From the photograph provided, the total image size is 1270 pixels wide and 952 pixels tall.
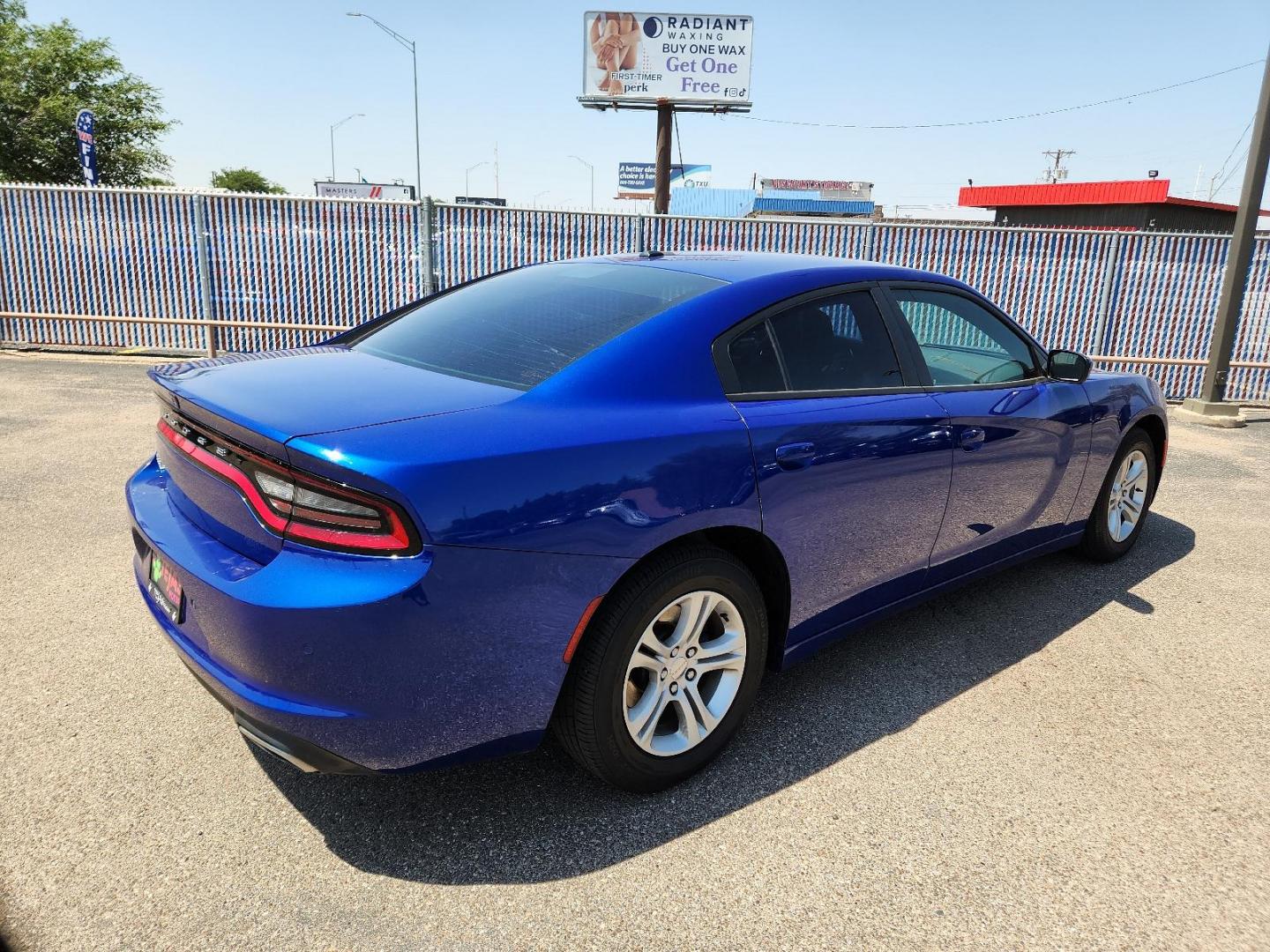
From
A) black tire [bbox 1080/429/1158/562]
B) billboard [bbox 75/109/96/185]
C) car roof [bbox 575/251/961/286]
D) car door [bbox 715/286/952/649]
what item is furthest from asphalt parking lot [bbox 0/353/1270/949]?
billboard [bbox 75/109/96/185]

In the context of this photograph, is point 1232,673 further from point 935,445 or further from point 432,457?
point 432,457

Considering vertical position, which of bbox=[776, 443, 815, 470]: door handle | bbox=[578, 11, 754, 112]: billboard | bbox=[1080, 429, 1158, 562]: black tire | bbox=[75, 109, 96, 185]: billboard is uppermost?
bbox=[578, 11, 754, 112]: billboard

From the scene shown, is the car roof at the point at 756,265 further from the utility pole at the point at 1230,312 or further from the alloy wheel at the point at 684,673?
the utility pole at the point at 1230,312

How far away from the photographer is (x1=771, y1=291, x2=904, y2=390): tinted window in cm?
290

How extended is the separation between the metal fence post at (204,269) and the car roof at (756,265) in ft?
34.1

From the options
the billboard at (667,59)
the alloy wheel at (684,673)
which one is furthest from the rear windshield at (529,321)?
the billboard at (667,59)

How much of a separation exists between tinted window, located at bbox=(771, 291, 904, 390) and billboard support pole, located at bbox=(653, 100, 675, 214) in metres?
14.7

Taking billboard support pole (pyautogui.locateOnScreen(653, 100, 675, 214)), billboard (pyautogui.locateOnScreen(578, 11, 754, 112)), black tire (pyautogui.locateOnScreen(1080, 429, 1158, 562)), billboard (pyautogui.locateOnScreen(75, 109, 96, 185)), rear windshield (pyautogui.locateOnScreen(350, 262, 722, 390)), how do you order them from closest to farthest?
rear windshield (pyautogui.locateOnScreen(350, 262, 722, 390)), black tire (pyautogui.locateOnScreen(1080, 429, 1158, 562)), billboard (pyautogui.locateOnScreen(75, 109, 96, 185)), billboard support pole (pyautogui.locateOnScreen(653, 100, 675, 214)), billboard (pyautogui.locateOnScreen(578, 11, 754, 112))

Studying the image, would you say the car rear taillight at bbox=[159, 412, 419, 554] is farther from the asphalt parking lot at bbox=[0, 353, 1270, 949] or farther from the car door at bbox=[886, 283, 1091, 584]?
the car door at bbox=[886, 283, 1091, 584]

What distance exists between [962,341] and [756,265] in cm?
125

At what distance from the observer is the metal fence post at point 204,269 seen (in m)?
12.1

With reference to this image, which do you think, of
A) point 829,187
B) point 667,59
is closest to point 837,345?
point 667,59

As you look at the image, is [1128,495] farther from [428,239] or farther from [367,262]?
[367,262]

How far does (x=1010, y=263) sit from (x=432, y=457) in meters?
12.0
